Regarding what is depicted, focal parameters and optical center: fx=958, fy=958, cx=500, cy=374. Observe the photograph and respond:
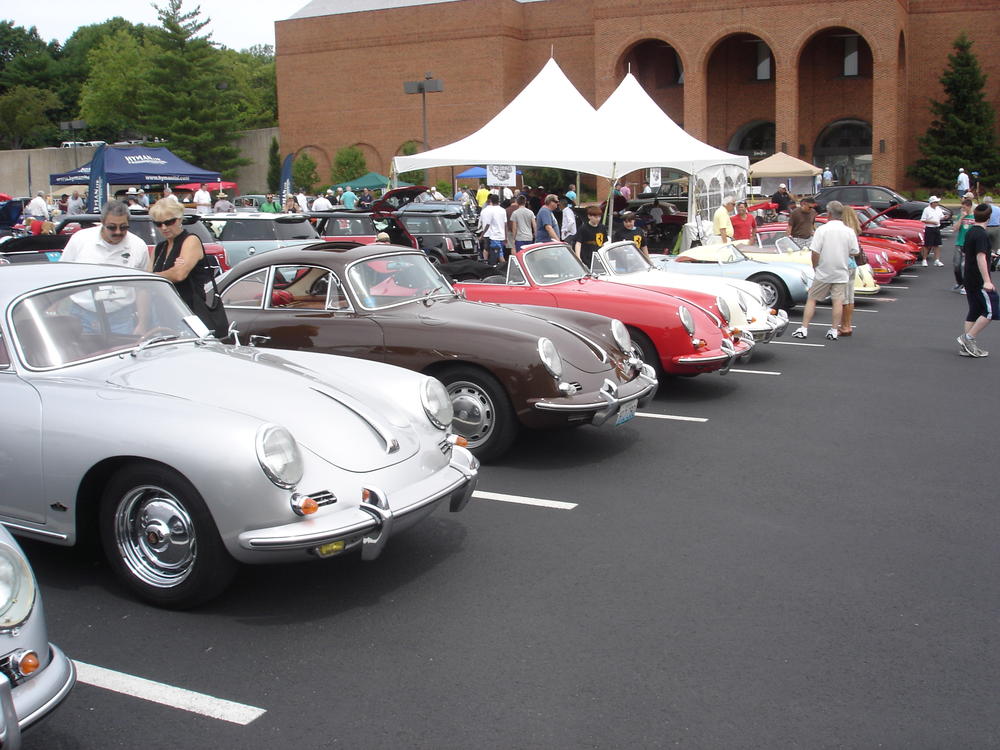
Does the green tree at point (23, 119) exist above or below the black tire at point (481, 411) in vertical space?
above

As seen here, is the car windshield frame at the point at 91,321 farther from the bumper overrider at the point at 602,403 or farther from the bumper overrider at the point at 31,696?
the bumper overrider at the point at 602,403

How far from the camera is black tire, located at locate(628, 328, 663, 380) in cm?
897

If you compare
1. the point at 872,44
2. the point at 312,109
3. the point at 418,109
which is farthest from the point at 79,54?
the point at 872,44

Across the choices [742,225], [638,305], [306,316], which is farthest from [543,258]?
[742,225]

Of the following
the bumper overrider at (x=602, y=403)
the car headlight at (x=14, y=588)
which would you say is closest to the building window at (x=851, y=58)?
the bumper overrider at (x=602, y=403)

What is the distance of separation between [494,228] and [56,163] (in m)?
46.6

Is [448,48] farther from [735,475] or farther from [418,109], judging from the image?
[735,475]

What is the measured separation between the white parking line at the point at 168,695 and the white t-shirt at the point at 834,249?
1056 cm

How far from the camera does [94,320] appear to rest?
16.3 ft

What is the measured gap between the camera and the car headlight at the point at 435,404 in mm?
5156

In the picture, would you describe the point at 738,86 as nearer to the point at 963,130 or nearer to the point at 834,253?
the point at 963,130

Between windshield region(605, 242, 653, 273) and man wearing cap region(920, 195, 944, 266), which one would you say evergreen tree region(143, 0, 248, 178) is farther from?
windshield region(605, 242, 653, 273)

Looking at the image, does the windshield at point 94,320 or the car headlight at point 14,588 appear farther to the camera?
the windshield at point 94,320

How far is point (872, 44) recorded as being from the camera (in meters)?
40.7
